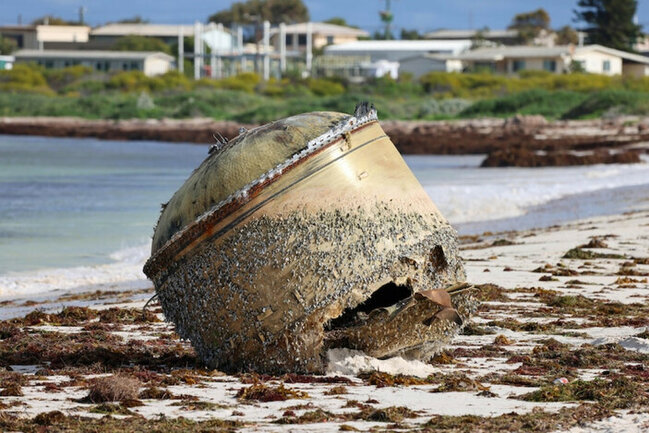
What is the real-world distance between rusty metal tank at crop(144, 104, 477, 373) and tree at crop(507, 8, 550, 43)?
11750 cm

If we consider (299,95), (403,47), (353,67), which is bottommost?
(299,95)

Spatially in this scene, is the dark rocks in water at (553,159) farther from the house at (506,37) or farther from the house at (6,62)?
the house at (506,37)

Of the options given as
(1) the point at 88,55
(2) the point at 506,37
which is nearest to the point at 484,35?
(2) the point at 506,37

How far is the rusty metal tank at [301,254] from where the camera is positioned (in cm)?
652

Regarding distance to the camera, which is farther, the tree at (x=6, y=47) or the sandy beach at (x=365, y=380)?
the tree at (x=6, y=47)

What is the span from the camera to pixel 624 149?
38844 millimetres

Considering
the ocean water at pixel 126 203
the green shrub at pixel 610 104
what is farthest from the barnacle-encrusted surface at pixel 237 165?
the green shrub at pixel 610 104

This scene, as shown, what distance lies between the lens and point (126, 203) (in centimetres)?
2459

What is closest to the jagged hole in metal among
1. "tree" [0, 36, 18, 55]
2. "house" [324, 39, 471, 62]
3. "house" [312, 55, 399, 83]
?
"house" [312, 55, 399, 83]

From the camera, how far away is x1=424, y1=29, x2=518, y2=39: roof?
406 ft

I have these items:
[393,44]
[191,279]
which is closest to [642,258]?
[191,279]

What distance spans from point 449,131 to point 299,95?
2825cm

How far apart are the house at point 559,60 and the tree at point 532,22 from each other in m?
27.6

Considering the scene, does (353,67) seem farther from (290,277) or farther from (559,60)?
(290,277)
